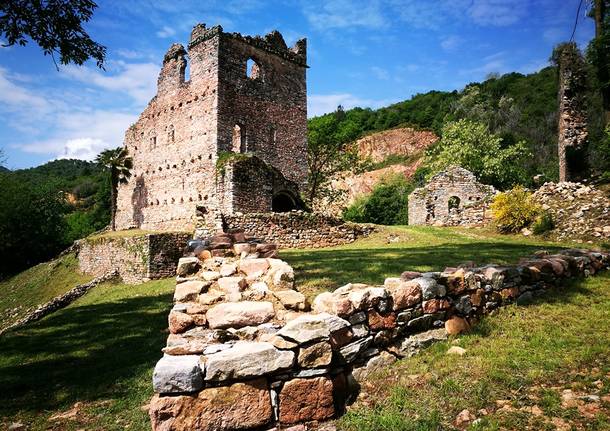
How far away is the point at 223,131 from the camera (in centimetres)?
2194

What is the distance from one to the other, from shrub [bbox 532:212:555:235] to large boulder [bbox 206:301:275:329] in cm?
1383

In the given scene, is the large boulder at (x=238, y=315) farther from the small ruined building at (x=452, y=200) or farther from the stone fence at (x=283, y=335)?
the small ruined building at (x=452, y=200)

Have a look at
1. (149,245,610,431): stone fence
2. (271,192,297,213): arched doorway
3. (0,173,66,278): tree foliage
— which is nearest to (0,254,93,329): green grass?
(0,173,66,278): tree foliage

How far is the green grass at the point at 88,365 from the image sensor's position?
491cm

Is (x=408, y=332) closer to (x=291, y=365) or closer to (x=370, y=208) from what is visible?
(x=291, y=365)

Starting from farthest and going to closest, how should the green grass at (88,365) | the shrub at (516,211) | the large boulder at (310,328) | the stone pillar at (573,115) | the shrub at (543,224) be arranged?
the stone pillar at (573,115) → the shrub at (516,211) → the shrub at (543,224) → the green grass at (88,365) → the large boulder at (310,328)

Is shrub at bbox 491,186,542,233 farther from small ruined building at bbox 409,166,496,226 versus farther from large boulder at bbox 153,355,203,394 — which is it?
large boulder at bbox 153,355,203,394

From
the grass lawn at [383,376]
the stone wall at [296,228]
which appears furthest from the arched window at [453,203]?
the grass lawn at [383,376]

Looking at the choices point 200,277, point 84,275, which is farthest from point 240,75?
point 200,277

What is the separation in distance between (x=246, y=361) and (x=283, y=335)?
444 mm

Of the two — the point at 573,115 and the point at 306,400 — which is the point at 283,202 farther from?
the point at 306,400

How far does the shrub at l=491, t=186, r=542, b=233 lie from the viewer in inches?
617

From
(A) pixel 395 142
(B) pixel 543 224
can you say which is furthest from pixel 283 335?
(A) pixel 395 142

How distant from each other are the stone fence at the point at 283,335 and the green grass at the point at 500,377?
0.26 metres
